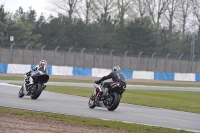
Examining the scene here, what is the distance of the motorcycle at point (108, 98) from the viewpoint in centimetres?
1748

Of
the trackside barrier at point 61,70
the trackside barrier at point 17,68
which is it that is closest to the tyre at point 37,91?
the trackside barrier at point 17,68

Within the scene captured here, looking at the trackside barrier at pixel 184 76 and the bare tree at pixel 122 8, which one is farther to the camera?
the bare tree at pixel 122 8

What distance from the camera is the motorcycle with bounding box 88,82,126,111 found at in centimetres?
1748

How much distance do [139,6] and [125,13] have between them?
313 centimetres

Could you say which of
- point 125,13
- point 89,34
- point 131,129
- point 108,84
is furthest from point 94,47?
point 131,129

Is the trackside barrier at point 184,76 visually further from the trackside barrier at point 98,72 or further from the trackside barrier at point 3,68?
the trackside barrier at point 3,68

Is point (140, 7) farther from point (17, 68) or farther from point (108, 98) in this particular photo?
point (108, 98)

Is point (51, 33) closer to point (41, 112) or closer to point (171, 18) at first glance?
point (171, 18)

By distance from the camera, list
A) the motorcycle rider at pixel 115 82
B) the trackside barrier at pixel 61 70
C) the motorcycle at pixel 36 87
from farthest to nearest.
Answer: the trackside barrier at pixel 61 70 < the motorcycle at pixel 36 87 < the motorcycle rider at pixel 115 82

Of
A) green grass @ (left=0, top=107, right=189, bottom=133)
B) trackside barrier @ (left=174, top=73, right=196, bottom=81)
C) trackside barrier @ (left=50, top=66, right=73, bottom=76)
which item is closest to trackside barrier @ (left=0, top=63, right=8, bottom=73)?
trackside barrier @ (left=50, top=66, right=73, bottom=76)

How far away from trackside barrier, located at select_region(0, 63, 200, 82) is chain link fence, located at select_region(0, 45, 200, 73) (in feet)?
3.05

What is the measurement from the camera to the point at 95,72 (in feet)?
160

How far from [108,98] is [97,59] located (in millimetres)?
33373

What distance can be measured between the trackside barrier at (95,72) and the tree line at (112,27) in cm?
1204
